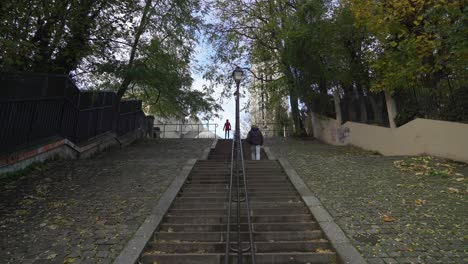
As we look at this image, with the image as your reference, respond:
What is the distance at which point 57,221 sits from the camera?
22.3ft

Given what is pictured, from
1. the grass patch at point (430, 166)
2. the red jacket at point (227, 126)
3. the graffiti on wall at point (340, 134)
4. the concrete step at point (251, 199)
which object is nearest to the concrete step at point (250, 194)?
the concrete step at point (251, 199)

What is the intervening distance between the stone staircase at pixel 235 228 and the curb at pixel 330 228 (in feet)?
0.41

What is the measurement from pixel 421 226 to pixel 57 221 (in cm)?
618

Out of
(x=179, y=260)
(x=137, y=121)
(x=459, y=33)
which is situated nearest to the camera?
(x=179, y=260)

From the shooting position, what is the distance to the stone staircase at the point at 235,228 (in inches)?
226

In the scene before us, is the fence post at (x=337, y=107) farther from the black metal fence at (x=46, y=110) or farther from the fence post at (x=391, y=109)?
the black metal fence at (x=46, y=110)

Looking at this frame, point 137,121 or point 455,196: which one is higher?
point 137,121

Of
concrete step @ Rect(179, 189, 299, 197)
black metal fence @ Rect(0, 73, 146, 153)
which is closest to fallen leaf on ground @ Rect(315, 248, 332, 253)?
concrete step @ Rect(179, 189, 299, 197)

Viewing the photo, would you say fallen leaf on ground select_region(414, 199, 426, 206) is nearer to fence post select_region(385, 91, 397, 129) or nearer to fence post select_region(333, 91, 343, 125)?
fence post select_region(385, 91, 397, 129)

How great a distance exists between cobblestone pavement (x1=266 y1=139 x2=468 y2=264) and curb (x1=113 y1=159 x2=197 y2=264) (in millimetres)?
3187

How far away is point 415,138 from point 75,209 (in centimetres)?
1047

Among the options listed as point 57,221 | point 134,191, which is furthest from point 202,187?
point 57,221

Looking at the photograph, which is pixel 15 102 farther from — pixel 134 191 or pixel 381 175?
pixel 381 175

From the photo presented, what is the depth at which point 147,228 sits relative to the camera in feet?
21.7
